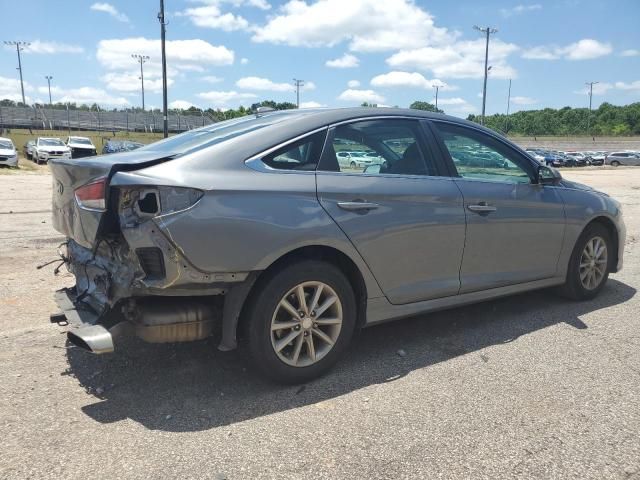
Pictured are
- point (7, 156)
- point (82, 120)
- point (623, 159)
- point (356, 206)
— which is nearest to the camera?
point (356, 206)

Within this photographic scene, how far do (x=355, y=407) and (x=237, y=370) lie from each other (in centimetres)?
88

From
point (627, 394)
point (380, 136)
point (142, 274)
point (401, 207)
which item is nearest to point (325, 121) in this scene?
point (380, 136)

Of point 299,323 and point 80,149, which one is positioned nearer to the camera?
point 299,323

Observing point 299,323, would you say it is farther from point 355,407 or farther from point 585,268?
point 585,268

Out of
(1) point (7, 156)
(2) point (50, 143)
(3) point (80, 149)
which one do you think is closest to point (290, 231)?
(1) point (7, 156)

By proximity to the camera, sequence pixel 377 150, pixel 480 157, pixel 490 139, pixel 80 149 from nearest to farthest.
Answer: pixel 377 150, pixel 480 157, pixel 490 139, pixel 80 149

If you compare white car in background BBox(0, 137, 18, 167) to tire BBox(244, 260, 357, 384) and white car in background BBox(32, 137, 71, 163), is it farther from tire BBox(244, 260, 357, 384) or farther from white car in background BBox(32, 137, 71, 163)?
tire BBox(244, 260, 357, 384)

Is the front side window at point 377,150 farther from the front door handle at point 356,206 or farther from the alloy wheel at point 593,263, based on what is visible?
the alloy wheel at point 593,263

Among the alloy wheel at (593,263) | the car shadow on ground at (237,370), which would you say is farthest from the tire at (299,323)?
the alloy wheel at (593,263)

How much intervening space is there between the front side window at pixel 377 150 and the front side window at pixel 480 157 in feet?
0.92

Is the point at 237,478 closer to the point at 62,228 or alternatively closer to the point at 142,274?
the point at 142,274

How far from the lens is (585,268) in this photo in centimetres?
514

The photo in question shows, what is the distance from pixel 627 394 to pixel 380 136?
2267 millimetres

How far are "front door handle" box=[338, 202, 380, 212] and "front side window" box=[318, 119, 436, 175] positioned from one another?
0.77ft
